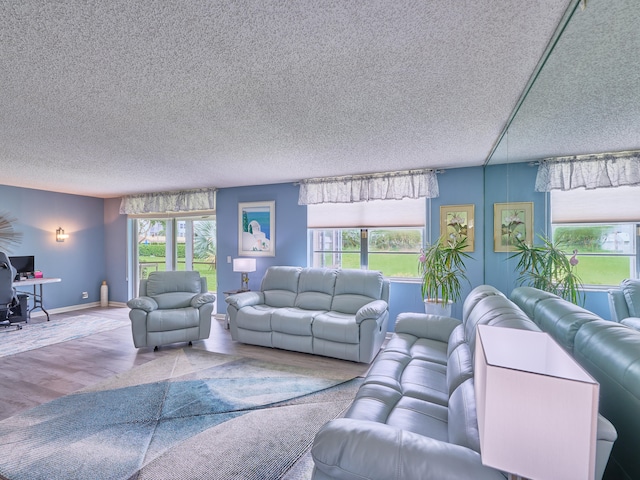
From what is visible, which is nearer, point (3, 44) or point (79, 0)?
point (79, 0)

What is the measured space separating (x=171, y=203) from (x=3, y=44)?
4640mm

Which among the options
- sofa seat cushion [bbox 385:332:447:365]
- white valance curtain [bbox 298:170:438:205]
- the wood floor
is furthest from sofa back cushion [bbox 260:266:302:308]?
sofa seat cushion [bbox 385:332:447:365]

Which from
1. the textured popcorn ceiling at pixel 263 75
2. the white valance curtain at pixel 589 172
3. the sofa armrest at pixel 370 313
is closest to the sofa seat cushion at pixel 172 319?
the textured popcorn ceiling at pixel 263 75

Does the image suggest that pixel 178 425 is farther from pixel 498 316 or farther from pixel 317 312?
pixel 498 316

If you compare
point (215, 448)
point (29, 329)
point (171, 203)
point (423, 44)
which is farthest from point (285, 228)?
point (29, 329)

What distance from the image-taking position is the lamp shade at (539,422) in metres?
0.69

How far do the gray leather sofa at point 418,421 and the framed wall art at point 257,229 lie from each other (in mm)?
3160

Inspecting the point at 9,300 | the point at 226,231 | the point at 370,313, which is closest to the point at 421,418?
the point at 370,313

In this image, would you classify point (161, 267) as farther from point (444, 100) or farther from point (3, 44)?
point (444, 100)

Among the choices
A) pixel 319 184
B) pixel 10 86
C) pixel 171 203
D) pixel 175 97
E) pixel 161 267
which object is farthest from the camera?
pixel 161 267

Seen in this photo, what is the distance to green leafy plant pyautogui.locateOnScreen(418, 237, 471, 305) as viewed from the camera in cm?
389

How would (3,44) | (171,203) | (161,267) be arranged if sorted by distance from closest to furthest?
(3,44)
(171,203)
(161,267)

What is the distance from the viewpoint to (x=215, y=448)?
2010 millimetres

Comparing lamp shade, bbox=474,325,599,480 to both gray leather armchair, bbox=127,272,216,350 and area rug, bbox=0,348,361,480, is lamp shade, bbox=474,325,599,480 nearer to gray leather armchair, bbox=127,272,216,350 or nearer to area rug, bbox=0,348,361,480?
area rug, bbox=0,348,361,480
